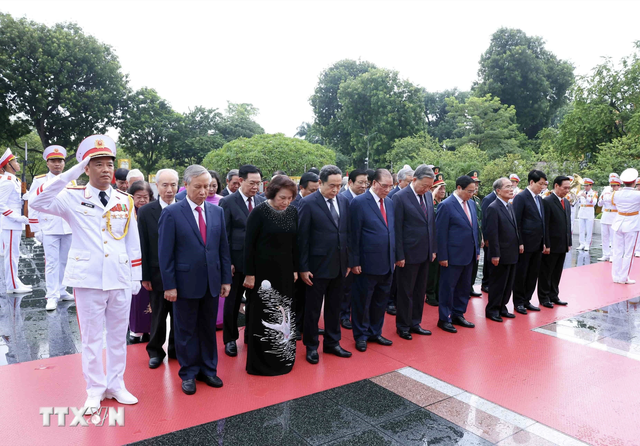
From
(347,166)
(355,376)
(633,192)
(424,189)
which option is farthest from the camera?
(347,166)

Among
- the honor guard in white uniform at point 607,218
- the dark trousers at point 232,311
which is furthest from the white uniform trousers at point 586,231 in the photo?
the dark trousers at point 232,311

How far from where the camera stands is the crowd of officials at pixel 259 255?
3164 mm

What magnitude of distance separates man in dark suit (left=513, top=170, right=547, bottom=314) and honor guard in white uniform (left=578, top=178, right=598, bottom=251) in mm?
7436

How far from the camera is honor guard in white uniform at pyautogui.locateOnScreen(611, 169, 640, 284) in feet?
25.4

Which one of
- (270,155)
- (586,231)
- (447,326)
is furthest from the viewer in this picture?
(270,155)

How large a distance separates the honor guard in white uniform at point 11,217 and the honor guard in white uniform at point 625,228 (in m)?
9.67

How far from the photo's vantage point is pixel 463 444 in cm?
283

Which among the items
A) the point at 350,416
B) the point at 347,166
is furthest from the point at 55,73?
the point at 350,416

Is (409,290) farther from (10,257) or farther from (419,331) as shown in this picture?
(10,257)

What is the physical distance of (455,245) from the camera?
17.0ft

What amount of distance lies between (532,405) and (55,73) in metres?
25.1

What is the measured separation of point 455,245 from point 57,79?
921 inches

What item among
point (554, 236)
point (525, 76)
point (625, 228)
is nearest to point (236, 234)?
point (554, 236)

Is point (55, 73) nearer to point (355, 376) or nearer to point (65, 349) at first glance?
point (65, 349)
